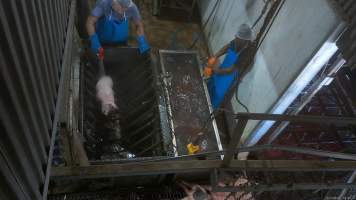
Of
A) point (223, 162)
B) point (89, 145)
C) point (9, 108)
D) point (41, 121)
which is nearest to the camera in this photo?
point (9, 108)

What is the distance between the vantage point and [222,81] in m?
6.15

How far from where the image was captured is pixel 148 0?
8.83 meters

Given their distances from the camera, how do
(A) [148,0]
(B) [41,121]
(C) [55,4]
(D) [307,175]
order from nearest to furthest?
(B) [41,121] < (C) [55,4] < (D) [307,175] < (A) [148,0]

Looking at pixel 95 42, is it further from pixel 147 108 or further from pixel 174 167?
pixel 174 167

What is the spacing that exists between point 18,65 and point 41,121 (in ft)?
2.08

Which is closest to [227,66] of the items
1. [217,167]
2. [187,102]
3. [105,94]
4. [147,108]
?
[187,102]

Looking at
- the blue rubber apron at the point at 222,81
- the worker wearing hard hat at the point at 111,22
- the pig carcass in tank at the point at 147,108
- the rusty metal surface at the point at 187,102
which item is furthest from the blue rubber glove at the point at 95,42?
the blue rubber apron at the point at 222,81

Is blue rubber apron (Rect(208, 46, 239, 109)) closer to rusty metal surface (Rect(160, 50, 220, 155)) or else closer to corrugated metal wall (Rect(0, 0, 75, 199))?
rusty metal surface (Rect(160, 50, 220, 155))

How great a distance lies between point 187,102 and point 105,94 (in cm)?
144

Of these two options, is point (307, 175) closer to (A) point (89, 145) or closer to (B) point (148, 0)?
(A) point (89, 145)

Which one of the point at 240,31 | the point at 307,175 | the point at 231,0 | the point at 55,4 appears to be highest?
the point at 231,0

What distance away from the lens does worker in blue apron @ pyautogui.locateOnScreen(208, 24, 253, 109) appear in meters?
5.58

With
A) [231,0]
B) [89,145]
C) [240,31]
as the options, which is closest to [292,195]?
[240,31]

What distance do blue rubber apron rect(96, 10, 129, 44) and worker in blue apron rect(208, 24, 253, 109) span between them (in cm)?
175
